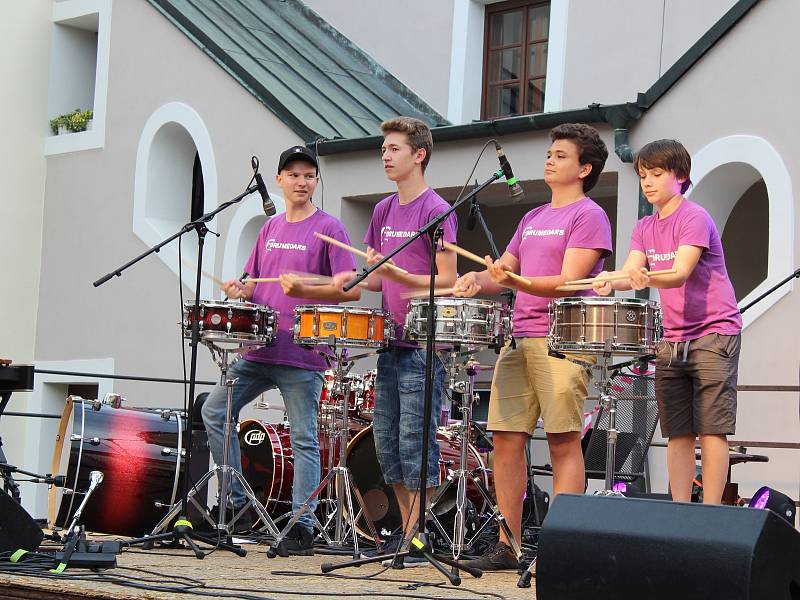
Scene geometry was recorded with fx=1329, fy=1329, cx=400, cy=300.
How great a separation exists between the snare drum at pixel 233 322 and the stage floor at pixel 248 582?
1085 mm

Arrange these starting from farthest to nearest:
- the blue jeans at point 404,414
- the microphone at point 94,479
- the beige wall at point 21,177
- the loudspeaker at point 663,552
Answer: the beige wall at point 21,177
the microphone at point 94,479
the blue jeans at point 404,414
the loudspeaker at point 663,552

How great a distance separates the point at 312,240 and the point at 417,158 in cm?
77

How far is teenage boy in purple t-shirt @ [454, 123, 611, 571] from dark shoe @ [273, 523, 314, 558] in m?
1.09

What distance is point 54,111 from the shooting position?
14.2 m

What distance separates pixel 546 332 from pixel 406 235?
896 millimetres

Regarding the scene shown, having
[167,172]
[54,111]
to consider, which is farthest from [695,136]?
[54,111]

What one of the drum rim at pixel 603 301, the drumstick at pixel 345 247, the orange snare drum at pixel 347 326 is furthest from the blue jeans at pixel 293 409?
the drum rim at pixel 603 301

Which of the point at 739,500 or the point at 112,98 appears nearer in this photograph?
the point at 739,500

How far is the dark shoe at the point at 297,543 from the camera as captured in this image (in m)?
6.57

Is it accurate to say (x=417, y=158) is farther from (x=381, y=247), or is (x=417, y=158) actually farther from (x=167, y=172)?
(x=167, y=172)

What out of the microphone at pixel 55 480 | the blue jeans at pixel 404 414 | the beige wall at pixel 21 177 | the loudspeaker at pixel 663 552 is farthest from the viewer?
the beige wall at pixel 21 177

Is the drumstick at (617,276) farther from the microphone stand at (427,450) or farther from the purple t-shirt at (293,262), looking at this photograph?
the purple t-shirt at (293,262)

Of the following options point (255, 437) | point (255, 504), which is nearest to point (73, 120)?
point (255, 437)

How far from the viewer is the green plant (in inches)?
548
